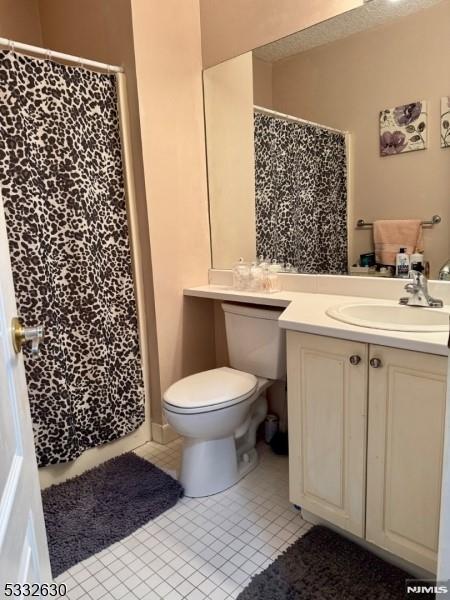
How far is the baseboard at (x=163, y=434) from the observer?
2.26 metres

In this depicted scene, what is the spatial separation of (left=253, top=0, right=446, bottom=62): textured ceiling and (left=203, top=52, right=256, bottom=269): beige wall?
225 mm

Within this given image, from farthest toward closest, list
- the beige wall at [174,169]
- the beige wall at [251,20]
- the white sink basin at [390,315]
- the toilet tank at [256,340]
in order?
the beige wall at [174,169] < the toilet tank at [256,340] < the beige wall at [251,20] < the white sink basin at [390,315]

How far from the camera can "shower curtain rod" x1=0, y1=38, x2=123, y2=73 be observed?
1658 millimetres

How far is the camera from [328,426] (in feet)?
4.73

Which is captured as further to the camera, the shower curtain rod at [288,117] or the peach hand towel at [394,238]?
the shower curtain rod at [288,117]

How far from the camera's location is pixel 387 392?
1.28 meters

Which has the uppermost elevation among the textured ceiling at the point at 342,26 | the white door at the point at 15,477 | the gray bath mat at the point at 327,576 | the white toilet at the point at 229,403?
the textured ceiling at the point at 342,26

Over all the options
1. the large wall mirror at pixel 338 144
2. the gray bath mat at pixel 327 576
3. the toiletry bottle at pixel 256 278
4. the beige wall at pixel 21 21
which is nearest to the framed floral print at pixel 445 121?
the large wall mirror at pixel 338 144

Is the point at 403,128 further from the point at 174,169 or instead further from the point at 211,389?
the point at 211,389

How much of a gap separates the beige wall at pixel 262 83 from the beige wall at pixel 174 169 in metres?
0.33

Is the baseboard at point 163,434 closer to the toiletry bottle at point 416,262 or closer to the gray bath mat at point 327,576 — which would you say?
the gray bath mat at point 327,576

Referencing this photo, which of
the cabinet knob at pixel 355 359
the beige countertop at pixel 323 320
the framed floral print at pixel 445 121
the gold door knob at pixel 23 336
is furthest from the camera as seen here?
the framed floral print at pixel 445 121

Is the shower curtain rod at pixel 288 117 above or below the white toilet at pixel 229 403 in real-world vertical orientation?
above

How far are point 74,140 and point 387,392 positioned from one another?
1.62 m
